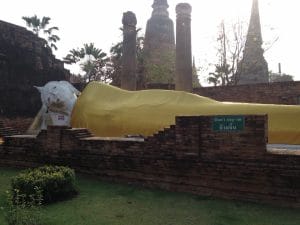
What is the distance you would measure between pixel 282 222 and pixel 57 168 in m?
3.87

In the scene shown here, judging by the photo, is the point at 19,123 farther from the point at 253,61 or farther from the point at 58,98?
the point at 253,61

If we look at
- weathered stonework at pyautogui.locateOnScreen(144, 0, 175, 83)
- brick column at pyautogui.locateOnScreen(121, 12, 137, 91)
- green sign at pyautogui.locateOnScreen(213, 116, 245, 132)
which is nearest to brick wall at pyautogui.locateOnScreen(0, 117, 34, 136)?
brick column at pyautogui.locateOnScreen(121, 12, 137, 91)

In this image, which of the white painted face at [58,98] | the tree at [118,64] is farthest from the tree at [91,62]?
the white painted face at [58,98]

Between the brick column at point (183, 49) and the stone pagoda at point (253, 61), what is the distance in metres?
8.79

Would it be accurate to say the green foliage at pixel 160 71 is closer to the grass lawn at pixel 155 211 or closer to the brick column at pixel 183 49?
the brick column at pixel 183 49

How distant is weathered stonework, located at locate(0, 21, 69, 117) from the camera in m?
13.9

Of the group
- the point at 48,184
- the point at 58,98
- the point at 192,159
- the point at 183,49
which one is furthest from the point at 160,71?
the point at 48,184

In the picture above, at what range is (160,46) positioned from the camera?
34469 millimetres

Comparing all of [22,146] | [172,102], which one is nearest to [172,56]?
[172,102]

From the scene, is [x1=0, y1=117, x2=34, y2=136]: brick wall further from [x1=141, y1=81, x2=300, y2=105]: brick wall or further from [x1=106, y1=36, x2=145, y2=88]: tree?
[x1=106, y1=36, x2=145, y2=88]: tree

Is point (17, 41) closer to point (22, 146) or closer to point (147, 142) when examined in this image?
point (22, 146)

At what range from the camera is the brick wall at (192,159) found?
6008 millimetres

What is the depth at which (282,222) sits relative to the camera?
17.1 feet

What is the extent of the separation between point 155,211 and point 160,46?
2961 centimetres
